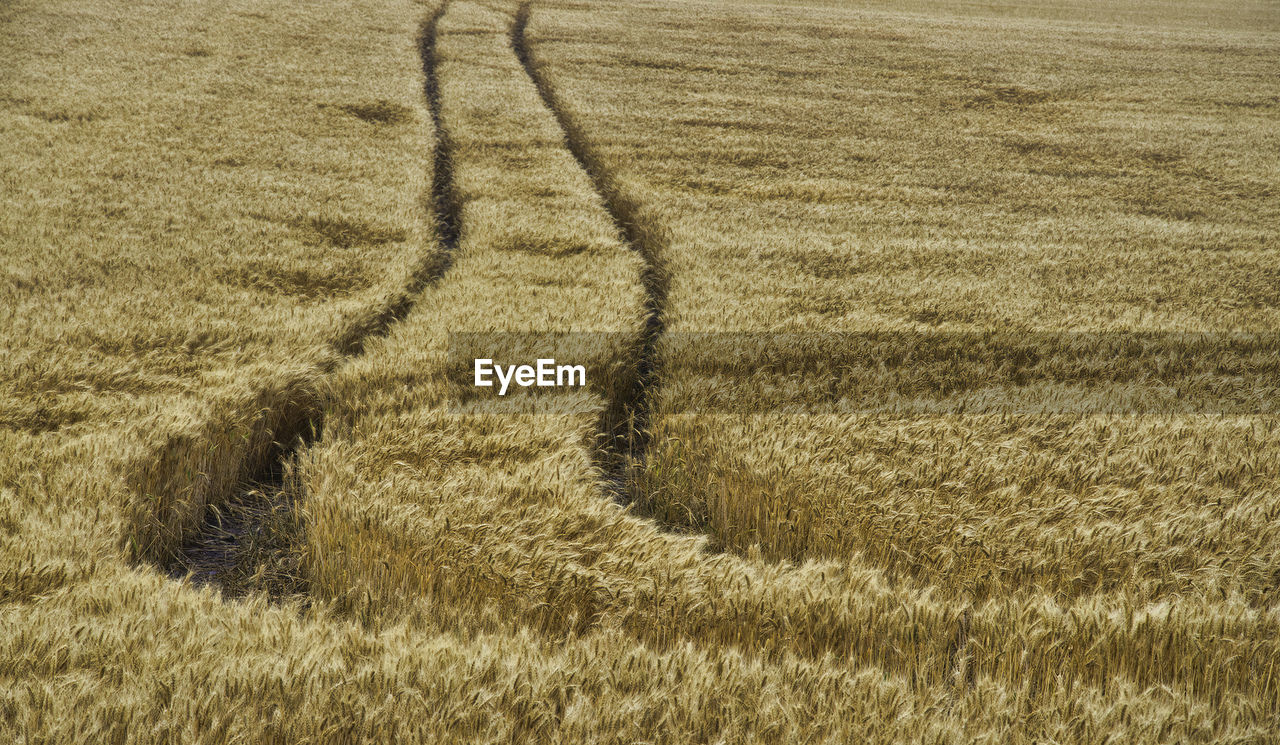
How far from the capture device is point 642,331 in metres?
7.97

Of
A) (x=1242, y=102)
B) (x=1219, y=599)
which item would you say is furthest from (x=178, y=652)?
(x=1242, y=102)

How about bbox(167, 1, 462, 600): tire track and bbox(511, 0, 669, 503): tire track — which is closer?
bbox(167, 1, 462, 600): tire track

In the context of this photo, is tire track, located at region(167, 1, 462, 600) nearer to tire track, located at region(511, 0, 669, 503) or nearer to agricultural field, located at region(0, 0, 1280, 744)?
agricultural field, located at region(0, 0, 1280, 744)

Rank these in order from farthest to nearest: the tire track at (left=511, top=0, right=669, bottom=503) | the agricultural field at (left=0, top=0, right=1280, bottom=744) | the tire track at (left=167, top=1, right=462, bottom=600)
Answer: the tire track at (left=511, top=0, right=669, bottom=503)
the tire track at (left=167, top=1, right=462, bottom=600)
the agricultural field at (left=0, top=0, right=1280, bottom=744)

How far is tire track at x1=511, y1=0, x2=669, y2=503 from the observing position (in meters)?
5.95

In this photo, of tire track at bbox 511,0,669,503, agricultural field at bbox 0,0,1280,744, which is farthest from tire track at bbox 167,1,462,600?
tire track at bbox 511,0,669,503

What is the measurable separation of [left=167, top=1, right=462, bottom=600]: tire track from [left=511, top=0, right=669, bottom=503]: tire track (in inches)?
84.8

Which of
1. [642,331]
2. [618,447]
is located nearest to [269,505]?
[618,447]

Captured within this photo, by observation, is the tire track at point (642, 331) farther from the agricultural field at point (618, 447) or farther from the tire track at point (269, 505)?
the tire track at point (269, 505)

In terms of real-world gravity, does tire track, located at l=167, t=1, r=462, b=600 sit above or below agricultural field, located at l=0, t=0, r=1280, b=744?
below

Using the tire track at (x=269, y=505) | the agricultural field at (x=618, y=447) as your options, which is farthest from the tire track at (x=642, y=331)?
the tire track at (x=269, y=505)

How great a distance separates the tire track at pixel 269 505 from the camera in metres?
4.57

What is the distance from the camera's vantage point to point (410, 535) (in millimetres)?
4188

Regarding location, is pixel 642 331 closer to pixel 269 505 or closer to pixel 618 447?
pixel 618 447
